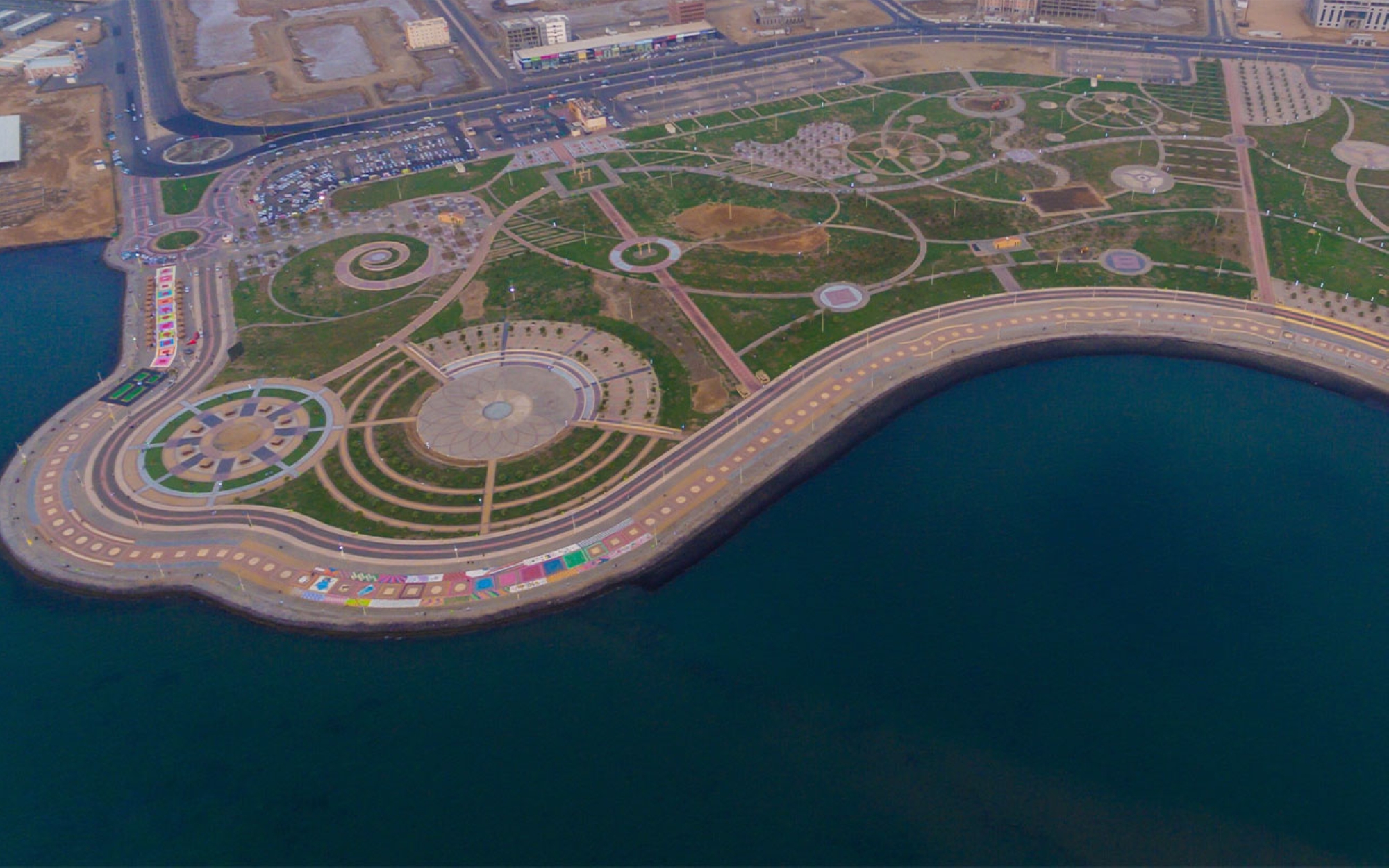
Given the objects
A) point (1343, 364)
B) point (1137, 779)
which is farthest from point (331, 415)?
point (1343, 364)

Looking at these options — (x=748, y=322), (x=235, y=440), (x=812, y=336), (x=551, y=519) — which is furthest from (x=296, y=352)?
(x=812, y=336)

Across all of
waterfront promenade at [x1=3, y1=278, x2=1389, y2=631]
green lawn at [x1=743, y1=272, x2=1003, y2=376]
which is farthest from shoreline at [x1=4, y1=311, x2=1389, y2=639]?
green lawn at [x1=743, y1=272, x2=1003, y2=376]

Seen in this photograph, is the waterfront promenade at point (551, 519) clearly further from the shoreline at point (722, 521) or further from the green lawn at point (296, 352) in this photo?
the green lawn at point (296, 352)

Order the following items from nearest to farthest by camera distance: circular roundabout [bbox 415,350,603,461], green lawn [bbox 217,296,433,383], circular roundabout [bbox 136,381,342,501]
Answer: circular roundabout [bbox 136,381,342,501] < circular roundabout [bbox 415,350,603,461] < green lawn [bbox 217,296,433,383]

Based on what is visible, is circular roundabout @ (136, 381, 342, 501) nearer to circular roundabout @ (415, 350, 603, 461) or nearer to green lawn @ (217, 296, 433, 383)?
green lawn @ (217, 296, 433, 383)

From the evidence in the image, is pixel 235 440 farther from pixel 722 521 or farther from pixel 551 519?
pixel 722 521

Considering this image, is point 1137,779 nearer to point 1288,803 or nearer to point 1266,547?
point 1288,803
